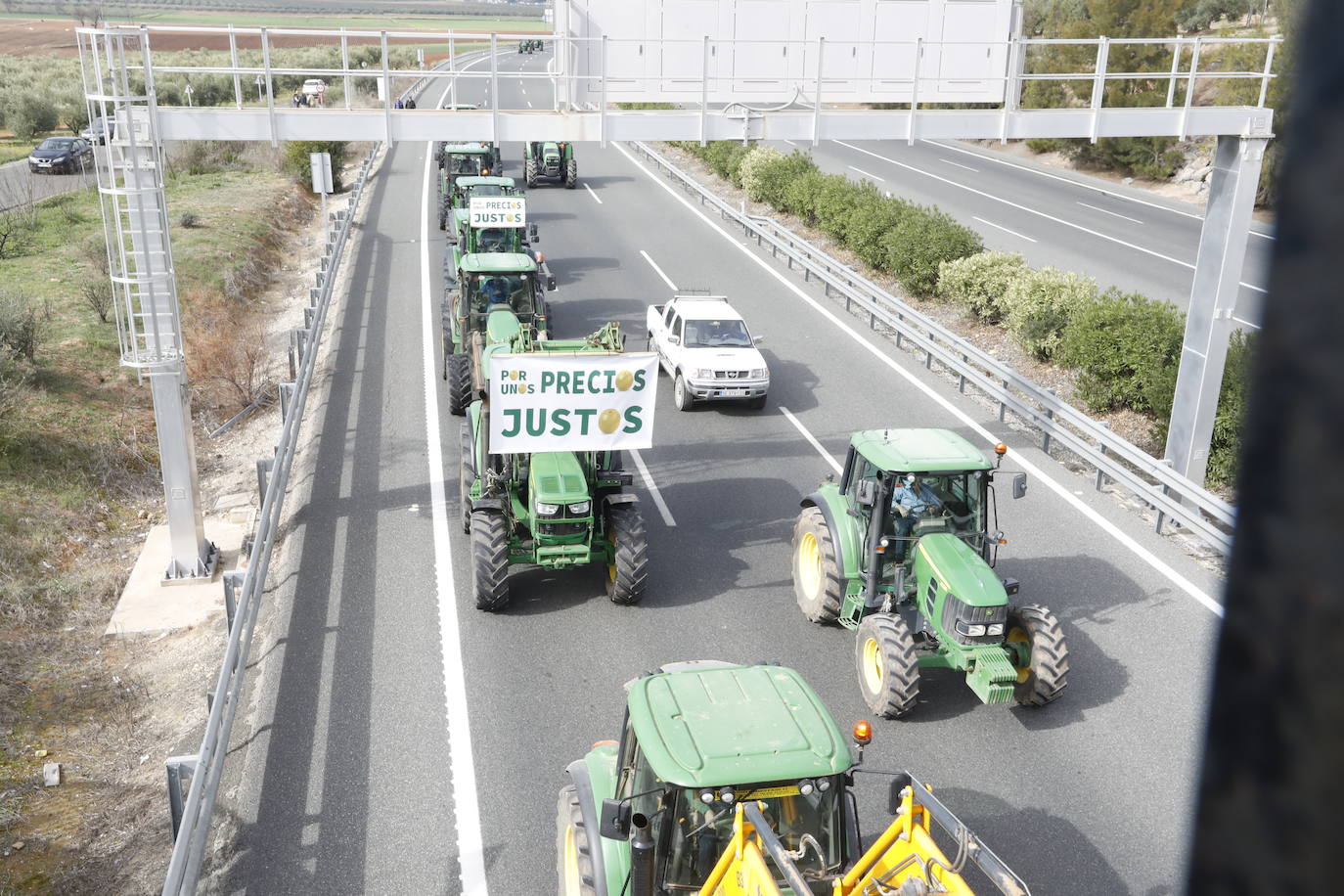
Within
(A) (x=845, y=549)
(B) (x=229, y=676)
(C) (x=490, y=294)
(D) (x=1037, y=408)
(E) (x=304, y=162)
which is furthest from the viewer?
(E) (x=304, y=162)

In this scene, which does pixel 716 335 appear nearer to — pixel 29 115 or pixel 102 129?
pixel 102 129

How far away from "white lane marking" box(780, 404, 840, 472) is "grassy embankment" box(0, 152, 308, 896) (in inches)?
404

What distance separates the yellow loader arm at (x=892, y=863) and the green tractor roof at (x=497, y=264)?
1503 cm

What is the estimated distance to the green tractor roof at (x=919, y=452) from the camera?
11641 mm

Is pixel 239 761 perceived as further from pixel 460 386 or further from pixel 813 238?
pixel 813 238

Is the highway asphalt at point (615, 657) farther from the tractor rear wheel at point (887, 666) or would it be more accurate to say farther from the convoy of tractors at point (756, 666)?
the convoy of tractors at point (756, 666)

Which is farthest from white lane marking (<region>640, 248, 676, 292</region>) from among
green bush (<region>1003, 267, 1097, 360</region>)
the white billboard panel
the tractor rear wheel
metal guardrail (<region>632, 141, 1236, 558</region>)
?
the tractor rear wheel

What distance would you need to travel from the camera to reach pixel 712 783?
692 centimetres

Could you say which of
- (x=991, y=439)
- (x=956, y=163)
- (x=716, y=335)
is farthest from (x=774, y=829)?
(x=956, y=163)

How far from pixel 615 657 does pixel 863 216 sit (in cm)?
2052

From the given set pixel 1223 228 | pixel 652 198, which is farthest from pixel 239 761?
pixel 652 198

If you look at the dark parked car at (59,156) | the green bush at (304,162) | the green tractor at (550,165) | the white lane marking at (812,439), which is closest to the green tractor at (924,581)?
the white lane marking at (812,439)

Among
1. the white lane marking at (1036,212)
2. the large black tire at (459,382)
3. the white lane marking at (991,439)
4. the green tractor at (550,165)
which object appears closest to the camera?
the white lane marking at (991,439)

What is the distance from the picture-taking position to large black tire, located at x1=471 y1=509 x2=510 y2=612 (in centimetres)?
1315
